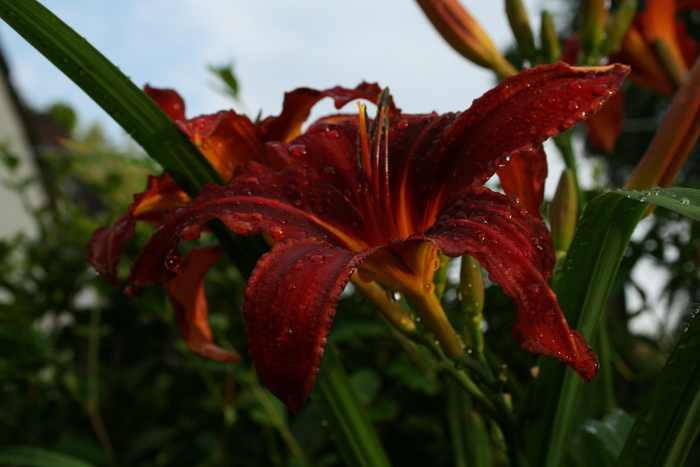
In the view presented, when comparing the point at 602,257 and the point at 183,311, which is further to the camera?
the point at 183,311

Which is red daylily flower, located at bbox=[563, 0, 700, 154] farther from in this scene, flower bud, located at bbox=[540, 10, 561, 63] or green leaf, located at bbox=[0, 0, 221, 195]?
green leaf, located at bbox=[0, 0, 221, 195]

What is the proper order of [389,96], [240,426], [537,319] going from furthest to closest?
[240,426], [389,96], [537,319]

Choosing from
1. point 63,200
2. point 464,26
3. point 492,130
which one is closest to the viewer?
point 492,130

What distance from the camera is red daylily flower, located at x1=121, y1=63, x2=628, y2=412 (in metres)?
0.41

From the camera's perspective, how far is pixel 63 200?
5.33 feet

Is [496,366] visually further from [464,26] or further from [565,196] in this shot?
[464,26]

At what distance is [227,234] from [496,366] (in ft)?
1.08

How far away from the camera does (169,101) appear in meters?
0.70

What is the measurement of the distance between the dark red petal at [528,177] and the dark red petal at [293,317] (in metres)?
0.19

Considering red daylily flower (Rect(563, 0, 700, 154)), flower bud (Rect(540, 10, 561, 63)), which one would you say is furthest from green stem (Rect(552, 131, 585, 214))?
red daylily flower (Rect(563, 0, 700, 154))

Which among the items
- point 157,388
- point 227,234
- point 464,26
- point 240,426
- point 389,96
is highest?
point 464,26

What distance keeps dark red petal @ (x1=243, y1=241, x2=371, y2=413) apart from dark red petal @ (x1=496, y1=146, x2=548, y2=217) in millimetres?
187

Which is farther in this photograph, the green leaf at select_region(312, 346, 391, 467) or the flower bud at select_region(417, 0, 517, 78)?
the flower bud at select_region(417, 0, 517, 78)

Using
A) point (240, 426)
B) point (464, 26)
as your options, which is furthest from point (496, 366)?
point (240, 426)
